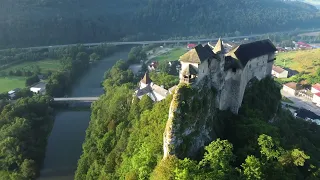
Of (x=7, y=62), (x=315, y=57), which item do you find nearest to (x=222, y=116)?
(x=315, y=57)

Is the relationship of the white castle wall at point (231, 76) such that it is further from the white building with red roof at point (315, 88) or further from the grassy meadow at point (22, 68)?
the grassy meadow at point (22, 68)

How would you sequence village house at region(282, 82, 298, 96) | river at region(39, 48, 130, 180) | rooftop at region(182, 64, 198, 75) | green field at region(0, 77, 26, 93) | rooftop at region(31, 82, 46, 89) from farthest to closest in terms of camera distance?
village house at region(282, 82, 298, 96)
green field at region(0, 77, 26, 93)
rooftop at region(31, 82, 46, 89)
river at region(39, 48, 130, 180)
rooftop at region(182, 64, 198, 75)

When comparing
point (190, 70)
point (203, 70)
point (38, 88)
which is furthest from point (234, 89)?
point (38, 88)

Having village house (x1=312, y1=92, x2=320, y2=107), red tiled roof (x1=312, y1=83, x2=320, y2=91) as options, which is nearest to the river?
village house (x1=312, y1=92, x2=320, y2=107)

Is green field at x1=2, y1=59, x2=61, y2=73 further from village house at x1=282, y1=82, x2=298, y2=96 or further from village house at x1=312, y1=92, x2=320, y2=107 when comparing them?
village house at x1=312, y1=92, x2=320, y2=107

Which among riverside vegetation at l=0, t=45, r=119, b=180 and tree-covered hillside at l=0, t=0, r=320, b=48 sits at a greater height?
tree-covered hillside at l=0, t=0, r=320, b=48

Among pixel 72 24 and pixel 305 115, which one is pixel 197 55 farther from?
pixel 72 24

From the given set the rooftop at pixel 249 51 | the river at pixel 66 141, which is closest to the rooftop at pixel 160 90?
the rooftop at pixel 249 51
